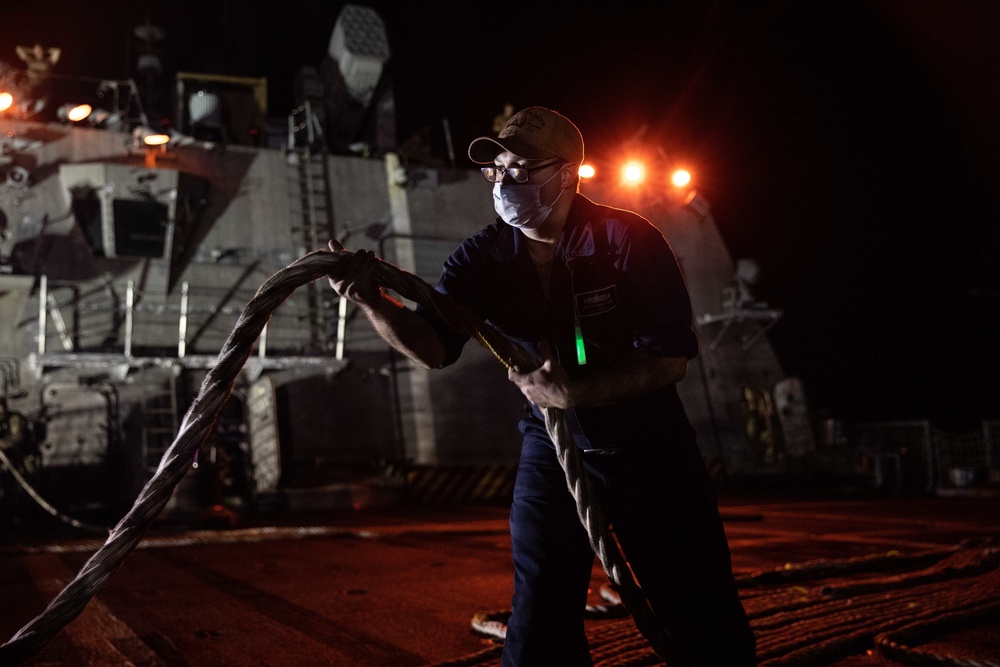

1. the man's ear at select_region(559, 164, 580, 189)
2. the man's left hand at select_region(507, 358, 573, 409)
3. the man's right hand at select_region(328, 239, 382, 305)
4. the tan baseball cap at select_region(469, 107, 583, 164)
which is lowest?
the man's left hand at select_region(507, 358, 573, 409)

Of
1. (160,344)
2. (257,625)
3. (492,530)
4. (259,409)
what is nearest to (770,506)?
(492,530)

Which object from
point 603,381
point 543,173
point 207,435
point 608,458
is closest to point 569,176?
point 543,173

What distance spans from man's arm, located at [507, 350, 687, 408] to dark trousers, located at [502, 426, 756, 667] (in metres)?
0.22

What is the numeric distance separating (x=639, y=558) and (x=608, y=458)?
30 cm

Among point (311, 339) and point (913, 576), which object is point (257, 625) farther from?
point (311, 339)

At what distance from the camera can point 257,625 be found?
4465 mm

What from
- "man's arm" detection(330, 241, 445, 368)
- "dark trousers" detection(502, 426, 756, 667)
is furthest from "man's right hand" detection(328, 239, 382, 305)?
"dark trousers" detection(502, 426, 756, 667)

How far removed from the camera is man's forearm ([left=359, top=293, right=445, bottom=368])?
2.39m

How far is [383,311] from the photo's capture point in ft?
7.80

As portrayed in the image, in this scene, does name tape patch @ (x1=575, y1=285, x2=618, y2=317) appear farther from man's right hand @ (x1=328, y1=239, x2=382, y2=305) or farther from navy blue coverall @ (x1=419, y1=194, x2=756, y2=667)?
man's right hand @ (x1=328, y1=239, x2=382, y2=305)

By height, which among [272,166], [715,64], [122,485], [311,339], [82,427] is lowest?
[122,485]

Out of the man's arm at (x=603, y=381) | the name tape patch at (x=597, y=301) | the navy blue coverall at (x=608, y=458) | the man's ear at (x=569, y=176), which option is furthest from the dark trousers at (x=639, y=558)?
the man's ear at (x=569, y=176)

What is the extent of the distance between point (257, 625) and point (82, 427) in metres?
11.3

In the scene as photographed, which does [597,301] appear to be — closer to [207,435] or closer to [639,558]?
[639,558]
